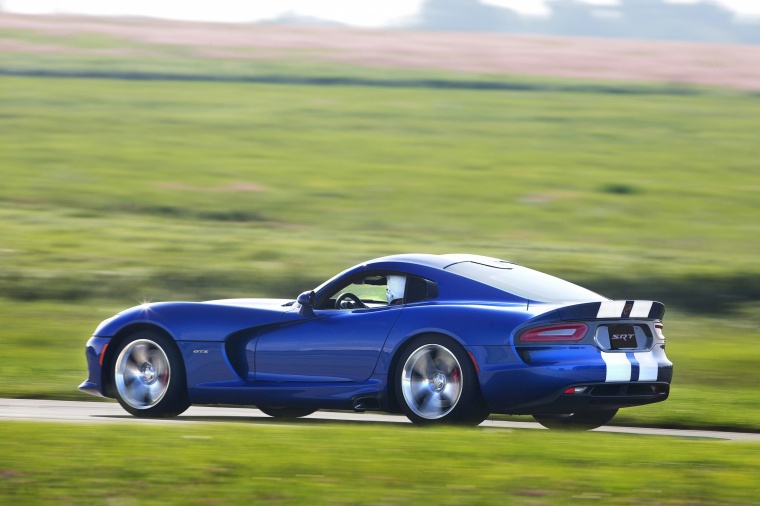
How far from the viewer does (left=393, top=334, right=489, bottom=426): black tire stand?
820 centimetres

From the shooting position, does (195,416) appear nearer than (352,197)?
Yes

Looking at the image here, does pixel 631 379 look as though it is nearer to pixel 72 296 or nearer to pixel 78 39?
pixel 72 296

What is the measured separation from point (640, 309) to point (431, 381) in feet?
4.65

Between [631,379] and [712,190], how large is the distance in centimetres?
1757

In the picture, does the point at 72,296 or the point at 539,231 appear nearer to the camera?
the point at 72,296

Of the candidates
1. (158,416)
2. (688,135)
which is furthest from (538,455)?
(688,135)

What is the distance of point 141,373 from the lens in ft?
31.0

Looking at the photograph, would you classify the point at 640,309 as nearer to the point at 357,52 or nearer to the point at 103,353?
the point at 103,353

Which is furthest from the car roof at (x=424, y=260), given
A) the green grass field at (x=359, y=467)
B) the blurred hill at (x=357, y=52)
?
the blurred hill at (x=357, y=52)

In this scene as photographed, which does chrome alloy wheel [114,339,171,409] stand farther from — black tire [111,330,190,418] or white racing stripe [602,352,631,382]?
white racing stripe [602,352,631,382]

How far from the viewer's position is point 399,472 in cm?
627

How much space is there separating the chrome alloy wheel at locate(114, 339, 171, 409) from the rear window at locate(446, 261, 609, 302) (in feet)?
7.26

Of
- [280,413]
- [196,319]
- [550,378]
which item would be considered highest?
[196,319]

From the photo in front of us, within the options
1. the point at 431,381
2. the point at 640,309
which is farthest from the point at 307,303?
the point at 640,309
